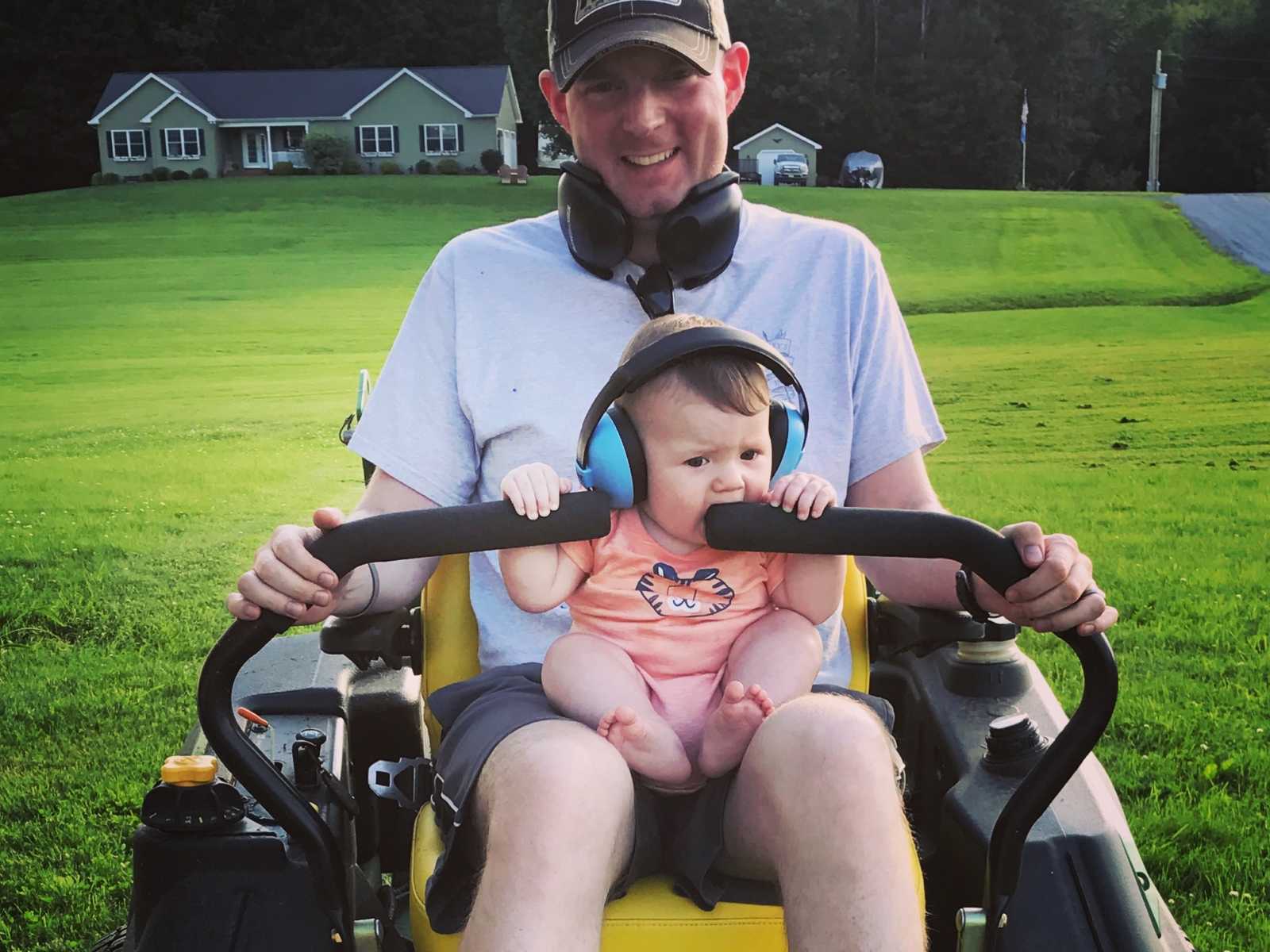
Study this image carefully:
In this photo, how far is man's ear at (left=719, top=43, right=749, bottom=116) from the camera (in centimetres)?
163

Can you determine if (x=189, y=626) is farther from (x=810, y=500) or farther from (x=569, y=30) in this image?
(x=810, y=500)

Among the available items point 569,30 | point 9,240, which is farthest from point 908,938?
point 9,240

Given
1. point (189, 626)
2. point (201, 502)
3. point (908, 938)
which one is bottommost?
point (189, 626)

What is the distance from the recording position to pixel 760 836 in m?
1.15

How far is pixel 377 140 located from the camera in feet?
13.7

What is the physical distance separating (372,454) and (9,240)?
93.7 inches

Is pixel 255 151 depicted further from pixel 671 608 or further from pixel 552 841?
pixel 552 841

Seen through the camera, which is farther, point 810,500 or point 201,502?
point 201,502

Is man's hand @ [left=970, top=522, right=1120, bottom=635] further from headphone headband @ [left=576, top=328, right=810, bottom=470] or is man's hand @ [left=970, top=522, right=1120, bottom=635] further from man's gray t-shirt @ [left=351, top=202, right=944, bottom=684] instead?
man's gray t-shirt @ [left=351, top=202, right=944, bottom=684]

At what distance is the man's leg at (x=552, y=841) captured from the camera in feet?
3.40

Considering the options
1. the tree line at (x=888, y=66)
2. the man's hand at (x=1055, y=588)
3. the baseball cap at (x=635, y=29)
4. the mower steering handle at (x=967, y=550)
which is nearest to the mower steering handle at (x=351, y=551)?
the mower steering handle at (x=967, y=550)

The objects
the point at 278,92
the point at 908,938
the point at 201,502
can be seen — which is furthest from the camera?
the point at 278,92

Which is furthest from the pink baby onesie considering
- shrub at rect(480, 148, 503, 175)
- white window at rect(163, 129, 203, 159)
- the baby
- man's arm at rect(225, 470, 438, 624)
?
white window at rect(163, 129, 203, 159)

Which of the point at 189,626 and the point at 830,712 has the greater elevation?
the point at 830,712
